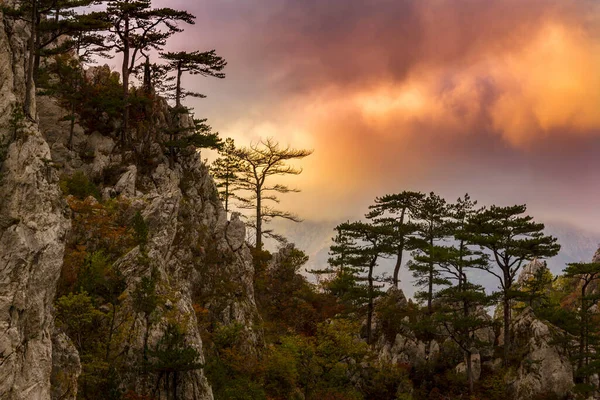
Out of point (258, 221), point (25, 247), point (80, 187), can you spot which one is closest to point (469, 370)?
point (258, 221)

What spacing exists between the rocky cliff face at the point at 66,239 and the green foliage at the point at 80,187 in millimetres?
1229

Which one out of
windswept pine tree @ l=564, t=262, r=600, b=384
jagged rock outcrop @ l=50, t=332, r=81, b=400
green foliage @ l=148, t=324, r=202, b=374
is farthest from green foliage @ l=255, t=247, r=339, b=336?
jagged rock outcrop @ l=50, t=332, r=81, b=400

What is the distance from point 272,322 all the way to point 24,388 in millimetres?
30550

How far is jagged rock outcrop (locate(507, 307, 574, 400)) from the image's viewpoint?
4616cm

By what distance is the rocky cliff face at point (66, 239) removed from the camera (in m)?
22.0

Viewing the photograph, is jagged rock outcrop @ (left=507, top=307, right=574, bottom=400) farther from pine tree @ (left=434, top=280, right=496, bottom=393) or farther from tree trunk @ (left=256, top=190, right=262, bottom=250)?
tree trunk @ (left=256, top=190, right=262, bottom=250)

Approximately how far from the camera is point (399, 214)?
188 feet

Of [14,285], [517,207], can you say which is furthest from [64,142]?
[517,207]

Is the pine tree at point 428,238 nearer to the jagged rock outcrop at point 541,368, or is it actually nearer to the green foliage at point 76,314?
the jagged rock outcrop at point 541,368

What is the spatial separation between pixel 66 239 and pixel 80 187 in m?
9.70

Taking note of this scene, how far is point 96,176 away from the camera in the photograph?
4153cm

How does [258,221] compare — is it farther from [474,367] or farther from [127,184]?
[474,367]

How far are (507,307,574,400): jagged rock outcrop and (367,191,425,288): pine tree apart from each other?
13995 millimetres

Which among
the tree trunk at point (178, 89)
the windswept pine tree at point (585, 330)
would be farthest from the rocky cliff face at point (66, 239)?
the windswept pine tree at point (585, 330)
